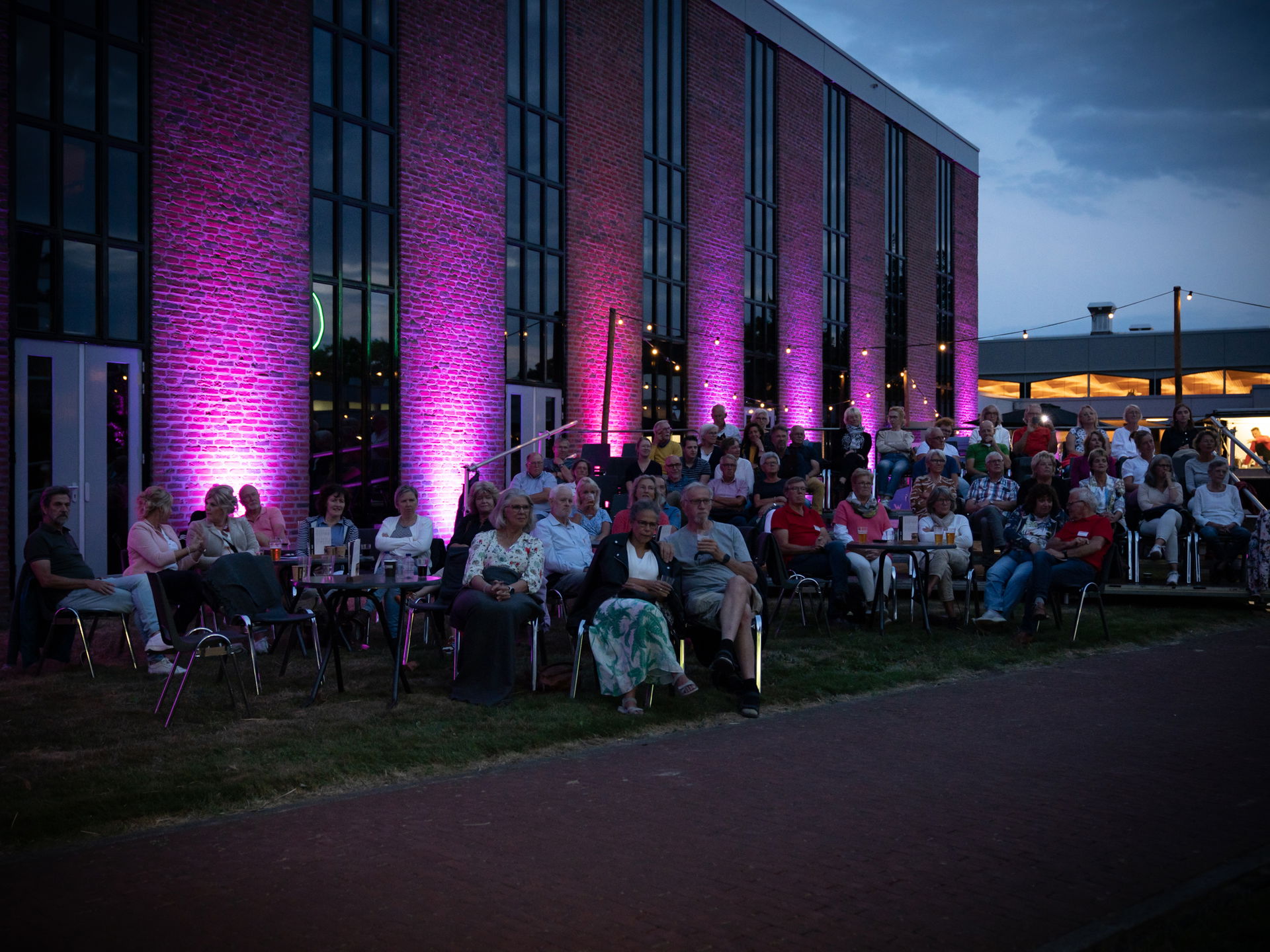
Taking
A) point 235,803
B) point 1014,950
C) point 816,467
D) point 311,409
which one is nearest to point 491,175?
point 311,409

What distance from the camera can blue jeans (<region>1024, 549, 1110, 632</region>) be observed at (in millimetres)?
9547

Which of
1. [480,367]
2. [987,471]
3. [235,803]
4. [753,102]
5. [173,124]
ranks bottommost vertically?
[235,803]

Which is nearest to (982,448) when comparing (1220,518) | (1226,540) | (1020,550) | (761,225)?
(1220,518)

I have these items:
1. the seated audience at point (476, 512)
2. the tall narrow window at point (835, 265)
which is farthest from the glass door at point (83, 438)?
the tall narrow window at point (835, 265)

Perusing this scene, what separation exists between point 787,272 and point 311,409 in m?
13.6

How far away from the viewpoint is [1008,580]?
9.96 meters

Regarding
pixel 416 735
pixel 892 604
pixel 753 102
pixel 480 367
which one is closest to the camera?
pixel 416 735

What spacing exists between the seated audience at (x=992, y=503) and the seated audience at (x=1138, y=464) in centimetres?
200

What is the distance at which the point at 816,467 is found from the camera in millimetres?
12352

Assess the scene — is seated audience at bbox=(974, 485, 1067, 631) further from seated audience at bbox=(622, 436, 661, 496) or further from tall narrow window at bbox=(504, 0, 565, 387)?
tall narrow window at bbox=(504, 0, 565, 387)

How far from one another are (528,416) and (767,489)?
7.48 meters

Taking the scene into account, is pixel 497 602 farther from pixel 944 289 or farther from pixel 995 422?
pixel 944 289

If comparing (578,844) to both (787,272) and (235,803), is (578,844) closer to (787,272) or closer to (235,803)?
(235,803)

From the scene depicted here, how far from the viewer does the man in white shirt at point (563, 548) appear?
30.0 feet
